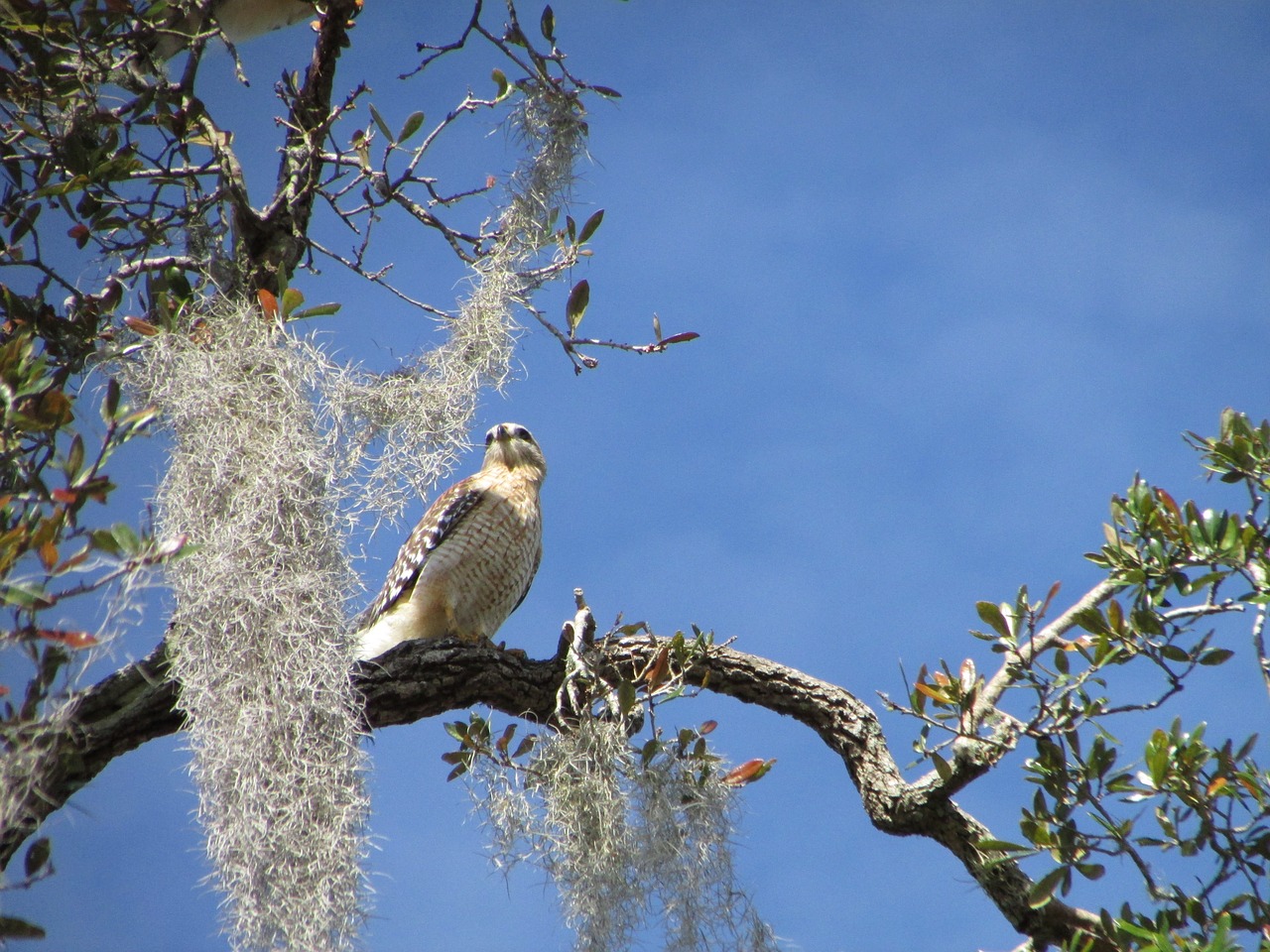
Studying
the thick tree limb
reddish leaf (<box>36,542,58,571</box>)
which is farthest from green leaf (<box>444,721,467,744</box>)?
reddish leaf (<box>36,542,58,571</box>)

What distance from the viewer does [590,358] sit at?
340cm

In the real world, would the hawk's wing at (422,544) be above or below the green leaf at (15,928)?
above

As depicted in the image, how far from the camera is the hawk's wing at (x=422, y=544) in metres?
4.23

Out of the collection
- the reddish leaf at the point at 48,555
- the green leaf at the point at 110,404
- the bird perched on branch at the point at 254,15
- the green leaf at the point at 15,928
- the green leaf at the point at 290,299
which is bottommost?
the green leaf at the point at 15,928

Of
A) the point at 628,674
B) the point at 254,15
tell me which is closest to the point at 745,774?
the point at 628,674

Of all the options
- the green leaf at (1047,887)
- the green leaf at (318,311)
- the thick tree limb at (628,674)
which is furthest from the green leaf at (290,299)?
the green leaf at (1047,887)

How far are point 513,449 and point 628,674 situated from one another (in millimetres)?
1693

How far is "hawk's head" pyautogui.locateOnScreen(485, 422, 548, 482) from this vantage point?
15.7 ft

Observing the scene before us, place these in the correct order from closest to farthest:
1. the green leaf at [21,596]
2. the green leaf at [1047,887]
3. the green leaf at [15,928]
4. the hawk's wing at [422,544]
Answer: the green leaf at [21,596] → the green leaf at [15,928] → the green leaf at [1047,887] → the hawk's wing at [422,544]

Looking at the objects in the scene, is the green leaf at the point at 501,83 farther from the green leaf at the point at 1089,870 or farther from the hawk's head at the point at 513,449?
the green leaf at the point at 1089,870

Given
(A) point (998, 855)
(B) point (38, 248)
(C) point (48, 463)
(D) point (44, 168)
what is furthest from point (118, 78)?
(A) point (998, 855)

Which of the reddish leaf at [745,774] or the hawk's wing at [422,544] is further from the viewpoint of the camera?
the hawk's wing at [422,544]

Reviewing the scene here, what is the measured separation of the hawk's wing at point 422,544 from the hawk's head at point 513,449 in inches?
10.3

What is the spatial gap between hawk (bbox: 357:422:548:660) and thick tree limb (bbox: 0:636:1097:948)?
69cm
